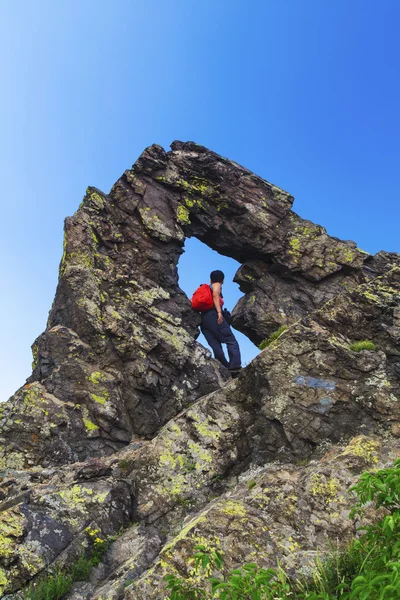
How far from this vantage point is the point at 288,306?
2817cm

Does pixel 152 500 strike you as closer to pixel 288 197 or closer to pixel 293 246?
pixel 293 246

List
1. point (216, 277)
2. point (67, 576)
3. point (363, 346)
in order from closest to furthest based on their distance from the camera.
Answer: point (67, 576) → point (363, 346) → point (216, 277)

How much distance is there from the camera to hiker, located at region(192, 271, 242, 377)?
76.5 feet

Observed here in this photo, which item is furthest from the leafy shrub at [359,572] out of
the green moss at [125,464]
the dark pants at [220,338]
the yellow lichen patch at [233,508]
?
the dark pants at [220,338]

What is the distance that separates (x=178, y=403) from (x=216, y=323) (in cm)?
525

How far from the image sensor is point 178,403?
800 inches

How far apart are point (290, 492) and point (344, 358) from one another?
5.69 metres

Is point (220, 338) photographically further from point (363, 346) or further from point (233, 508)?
point (233, 508)

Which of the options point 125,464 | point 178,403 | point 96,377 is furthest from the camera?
point 178,403

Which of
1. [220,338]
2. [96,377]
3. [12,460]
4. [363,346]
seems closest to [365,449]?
[363,346]

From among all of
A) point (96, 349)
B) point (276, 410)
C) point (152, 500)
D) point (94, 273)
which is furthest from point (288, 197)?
point (152, 500)

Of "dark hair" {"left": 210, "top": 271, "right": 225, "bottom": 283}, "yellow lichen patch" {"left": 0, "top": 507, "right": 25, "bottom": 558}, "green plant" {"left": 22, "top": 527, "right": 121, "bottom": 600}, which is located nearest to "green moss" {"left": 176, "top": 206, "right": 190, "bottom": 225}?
"dark hair" {"left": 210, "top": 271, "right": 225, "bottom": 283}

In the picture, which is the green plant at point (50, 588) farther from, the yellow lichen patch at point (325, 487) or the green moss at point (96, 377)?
the green moss at point (96, 377)

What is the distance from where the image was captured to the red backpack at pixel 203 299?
2394 cm
